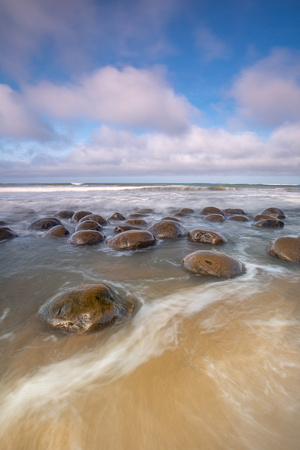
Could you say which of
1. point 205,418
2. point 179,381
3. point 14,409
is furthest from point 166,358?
point 14,409

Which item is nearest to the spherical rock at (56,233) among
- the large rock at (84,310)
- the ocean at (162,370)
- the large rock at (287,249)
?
the ocean at (162,370)

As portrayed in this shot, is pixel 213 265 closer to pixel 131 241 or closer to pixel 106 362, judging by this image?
pixel 131 241

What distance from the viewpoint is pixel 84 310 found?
2059 mm

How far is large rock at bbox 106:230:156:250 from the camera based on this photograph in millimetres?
4387

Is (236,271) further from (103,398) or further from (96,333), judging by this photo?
(103,398)

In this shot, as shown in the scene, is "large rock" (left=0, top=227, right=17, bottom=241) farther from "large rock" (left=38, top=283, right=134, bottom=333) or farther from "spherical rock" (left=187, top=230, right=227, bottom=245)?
"spherical rock" (left=187, top=230, right=227, bottom=245)

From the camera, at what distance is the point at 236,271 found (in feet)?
10.4

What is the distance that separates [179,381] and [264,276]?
2242mm

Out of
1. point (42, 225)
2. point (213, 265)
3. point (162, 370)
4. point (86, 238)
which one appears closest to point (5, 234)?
point (42, 225)

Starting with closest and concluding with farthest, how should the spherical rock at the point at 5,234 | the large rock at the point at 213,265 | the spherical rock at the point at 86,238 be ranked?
the large rock at the point at 213,265, the spherical rock at the point at 86,238, the spherical rock at the point at 5,234

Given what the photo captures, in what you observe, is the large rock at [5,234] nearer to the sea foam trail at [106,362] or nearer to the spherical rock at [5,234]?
the spherical rock at [5,234]

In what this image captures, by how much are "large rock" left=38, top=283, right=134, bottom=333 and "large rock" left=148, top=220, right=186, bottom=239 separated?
3.00m

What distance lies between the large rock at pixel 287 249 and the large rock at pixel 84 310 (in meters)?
3.02

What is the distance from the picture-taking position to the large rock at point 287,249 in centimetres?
375
